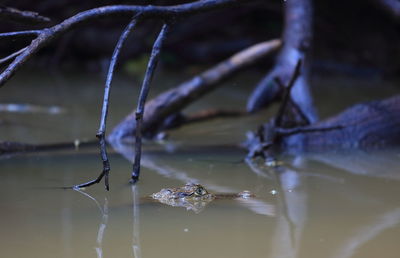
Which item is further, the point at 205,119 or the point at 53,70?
the point at 53,70

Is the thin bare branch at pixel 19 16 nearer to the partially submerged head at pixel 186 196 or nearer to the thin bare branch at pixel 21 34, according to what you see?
the thin bare branch at pixel 21 34

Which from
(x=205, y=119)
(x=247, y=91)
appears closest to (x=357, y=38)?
(x=247, y=91)

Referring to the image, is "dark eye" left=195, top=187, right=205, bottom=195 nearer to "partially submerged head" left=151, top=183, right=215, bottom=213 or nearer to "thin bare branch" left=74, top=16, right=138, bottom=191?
"partially submerged head" left=151, top=183, right=215, bottom=213

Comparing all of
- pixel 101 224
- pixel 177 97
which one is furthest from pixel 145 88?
pixel 177 97

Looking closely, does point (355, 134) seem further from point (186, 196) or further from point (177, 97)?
point (186, 196)

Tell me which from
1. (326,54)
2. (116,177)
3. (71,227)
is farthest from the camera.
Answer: (326,54)

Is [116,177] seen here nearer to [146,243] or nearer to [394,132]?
[146,243]
